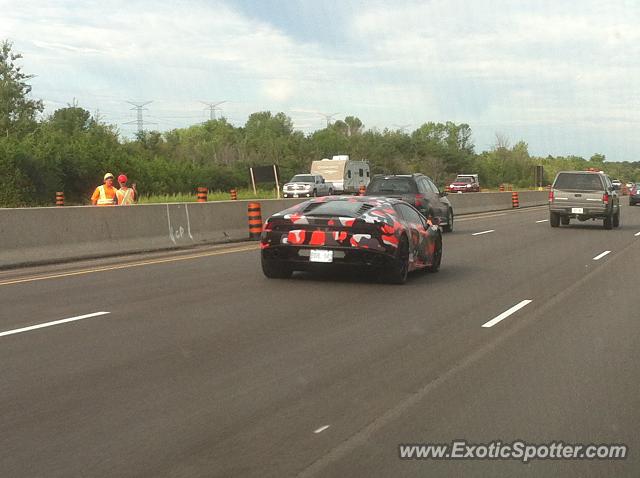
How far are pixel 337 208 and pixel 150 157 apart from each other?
204ft

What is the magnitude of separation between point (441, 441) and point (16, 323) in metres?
5.79

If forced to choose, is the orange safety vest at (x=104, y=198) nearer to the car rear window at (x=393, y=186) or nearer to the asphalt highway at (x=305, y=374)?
the asphalt highway at (x=305, y=374)

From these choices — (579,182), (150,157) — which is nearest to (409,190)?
(579,182)

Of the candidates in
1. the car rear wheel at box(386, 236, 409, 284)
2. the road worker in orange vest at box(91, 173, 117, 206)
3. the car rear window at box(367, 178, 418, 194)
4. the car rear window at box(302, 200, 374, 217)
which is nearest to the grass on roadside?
the car rear window at box(367, 178, 418, 194)

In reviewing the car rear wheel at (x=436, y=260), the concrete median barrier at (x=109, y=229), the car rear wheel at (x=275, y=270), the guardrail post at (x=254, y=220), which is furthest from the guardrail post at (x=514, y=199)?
the car rear wheel at (x=275, y=270)

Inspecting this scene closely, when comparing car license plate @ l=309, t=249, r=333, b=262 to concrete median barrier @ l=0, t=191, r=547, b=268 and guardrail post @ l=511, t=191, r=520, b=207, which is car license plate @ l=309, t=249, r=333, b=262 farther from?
guardrail post @ l=511, t=191, r=520, b=207

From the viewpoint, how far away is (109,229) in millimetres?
18984

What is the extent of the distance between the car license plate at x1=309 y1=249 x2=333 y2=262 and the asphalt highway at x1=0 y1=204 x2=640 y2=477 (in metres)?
0.39

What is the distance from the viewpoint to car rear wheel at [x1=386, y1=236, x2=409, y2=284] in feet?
45.2

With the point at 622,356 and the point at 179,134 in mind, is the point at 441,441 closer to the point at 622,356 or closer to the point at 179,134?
the point at 622,356

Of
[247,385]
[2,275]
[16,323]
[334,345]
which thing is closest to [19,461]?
[247,385]

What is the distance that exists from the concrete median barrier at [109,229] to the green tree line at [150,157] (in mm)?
24227

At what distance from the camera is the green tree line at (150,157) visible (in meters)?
49.1

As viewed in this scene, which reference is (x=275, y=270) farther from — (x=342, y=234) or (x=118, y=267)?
(x=118, y=267)
